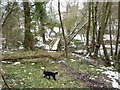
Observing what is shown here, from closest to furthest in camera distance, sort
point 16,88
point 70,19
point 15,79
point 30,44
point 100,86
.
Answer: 1. point 16,88
2. point 15,79
3. point 100,86
4. point 30,44
5. point 70,19

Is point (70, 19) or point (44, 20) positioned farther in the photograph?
point (70, 19)

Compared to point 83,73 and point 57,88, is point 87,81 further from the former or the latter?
point 57,88

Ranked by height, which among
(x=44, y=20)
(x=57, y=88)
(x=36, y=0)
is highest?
(x=36, y=0)

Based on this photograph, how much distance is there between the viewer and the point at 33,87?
12.3 feet

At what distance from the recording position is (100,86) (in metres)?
4.65

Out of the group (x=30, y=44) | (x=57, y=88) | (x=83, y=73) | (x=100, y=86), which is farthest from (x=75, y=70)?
(x=30, y=44)

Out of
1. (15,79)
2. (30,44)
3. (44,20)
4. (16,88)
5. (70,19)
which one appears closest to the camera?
(16,88)

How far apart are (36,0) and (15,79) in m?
7.35

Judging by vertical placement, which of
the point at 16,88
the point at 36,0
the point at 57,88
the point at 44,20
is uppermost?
the point at 36,0

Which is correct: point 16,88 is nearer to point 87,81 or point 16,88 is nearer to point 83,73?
point 87,81

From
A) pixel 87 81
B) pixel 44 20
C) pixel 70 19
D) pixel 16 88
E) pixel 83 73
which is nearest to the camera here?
pixel 16 88

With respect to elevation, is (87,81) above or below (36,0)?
below

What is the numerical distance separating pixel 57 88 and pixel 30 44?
6.45 m

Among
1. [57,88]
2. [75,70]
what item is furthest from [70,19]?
[57,88]
